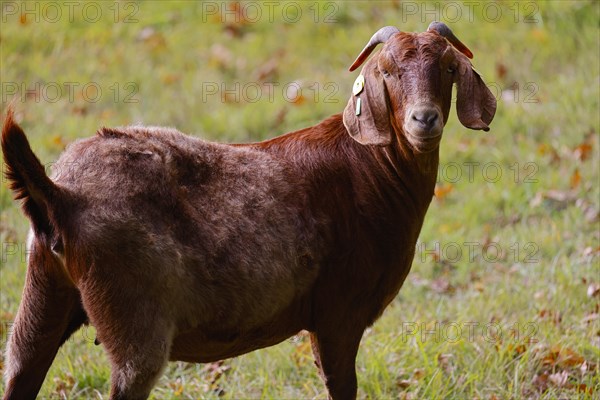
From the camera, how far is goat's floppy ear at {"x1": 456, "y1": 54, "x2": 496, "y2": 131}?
4.36 meters

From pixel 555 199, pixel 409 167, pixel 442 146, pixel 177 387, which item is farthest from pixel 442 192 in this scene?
pixel 409 167

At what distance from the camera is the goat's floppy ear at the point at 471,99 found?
436 cm

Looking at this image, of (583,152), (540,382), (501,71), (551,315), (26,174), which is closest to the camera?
(26,174)

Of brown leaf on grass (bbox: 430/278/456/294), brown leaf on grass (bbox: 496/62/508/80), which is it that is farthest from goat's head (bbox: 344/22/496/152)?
brown leaf on grass (bbox: 496/62/508/80)

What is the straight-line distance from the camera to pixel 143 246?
3.84 metres

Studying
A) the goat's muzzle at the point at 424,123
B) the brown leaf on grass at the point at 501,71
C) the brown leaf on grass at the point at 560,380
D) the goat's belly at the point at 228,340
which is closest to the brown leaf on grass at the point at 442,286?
the brown leaf on grass at the point at 560,380

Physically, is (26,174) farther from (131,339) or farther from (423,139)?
(423,139)

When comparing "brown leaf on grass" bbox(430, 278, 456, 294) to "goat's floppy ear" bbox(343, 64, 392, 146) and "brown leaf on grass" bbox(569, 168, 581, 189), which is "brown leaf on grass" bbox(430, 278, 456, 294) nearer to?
"brown leaf on grass" bbox(569, 168, 581, 189)

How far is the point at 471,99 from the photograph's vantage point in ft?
14.5

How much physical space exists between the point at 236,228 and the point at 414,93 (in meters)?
0.94

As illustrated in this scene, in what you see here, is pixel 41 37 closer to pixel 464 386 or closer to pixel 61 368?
pixel 61 368

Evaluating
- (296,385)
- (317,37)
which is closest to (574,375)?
(296,385)

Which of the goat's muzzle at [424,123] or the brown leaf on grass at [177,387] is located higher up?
the goat's muzzle at [424,123]

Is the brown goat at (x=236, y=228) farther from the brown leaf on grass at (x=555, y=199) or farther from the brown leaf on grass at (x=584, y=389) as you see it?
the brown leaf on grass at (x=555, y=199)
